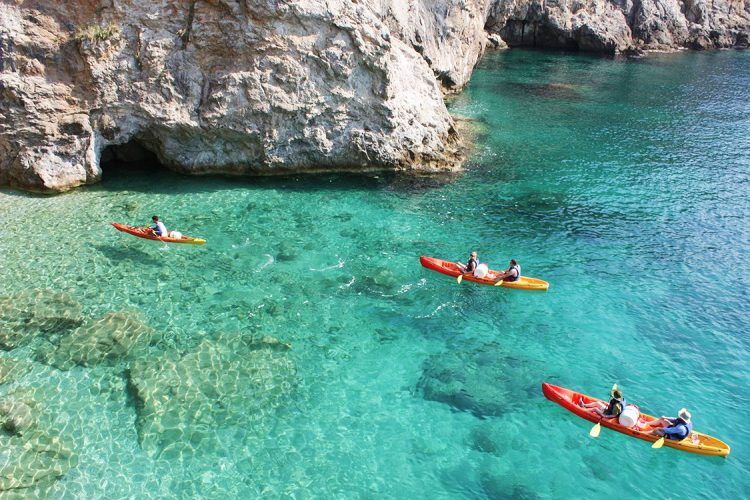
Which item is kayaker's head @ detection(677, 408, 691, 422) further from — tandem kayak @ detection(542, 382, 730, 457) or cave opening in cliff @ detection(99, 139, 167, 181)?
cave opening in cliff @ detection(99, 139, 167, 181)

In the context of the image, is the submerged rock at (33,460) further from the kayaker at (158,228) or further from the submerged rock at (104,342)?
the kayaker at (158,228)

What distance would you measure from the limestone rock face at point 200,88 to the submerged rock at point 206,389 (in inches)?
502

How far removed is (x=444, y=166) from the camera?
2978 cm

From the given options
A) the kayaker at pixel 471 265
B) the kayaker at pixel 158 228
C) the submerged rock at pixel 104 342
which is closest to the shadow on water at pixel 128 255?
the kayaker at pixel 158 228

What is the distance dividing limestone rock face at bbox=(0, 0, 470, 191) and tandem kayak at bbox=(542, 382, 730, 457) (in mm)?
16499

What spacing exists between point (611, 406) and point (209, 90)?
21.2m

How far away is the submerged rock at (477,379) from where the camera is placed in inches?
597

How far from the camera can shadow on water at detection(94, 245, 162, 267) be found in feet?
66.9

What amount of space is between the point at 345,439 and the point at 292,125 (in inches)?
665

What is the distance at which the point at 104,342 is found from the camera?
641 inches

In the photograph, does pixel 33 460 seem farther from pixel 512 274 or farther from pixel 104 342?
pixel 512 274

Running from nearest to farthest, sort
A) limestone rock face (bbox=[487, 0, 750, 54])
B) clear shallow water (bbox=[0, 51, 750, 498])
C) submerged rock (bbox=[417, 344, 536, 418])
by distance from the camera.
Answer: clear shallow water (bbox=[0, 51, 750, 498]) < submerged rock (bbox=[417, 344, 536, 418]) < limestone rock face (bbox=[487, 0, 750, 54])

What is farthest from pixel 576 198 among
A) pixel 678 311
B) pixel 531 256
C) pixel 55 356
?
pixel 55 356

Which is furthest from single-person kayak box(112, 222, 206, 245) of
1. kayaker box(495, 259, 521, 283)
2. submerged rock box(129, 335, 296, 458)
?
kayaker box(495, 259, 521, 283)
